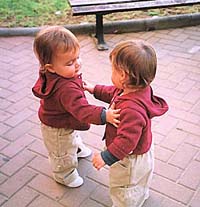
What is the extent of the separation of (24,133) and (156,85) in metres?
1.31

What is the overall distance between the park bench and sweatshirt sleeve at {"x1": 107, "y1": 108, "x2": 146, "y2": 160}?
254cm

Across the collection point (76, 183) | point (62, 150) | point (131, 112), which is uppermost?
point (131, 112)

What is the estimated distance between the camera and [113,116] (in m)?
2.00

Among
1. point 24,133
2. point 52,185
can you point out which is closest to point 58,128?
point 52,185

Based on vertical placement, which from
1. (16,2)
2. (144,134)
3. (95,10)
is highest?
(144,134)

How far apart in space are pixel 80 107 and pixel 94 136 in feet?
3.45

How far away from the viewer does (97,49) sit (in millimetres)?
4480

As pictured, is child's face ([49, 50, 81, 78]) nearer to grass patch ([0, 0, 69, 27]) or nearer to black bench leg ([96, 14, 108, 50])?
black bench leg ([96, 14, 108, 50])

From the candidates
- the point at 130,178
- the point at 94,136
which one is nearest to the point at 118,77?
the point at 130,178

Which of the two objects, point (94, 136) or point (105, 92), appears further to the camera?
point (94, 136)

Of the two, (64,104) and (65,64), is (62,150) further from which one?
(65,64)

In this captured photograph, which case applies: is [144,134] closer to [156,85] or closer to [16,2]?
[156,85]

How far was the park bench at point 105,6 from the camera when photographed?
4316 mm

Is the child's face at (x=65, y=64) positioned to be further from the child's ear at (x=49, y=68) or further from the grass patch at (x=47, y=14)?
the grass patch at (x=47, y=14)
